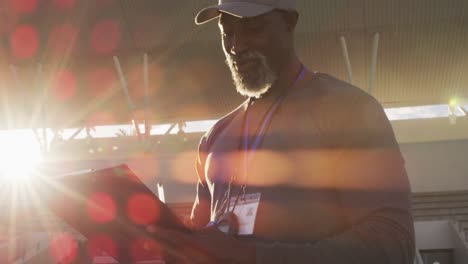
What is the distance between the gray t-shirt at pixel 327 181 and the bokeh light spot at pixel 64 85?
15.2 metres

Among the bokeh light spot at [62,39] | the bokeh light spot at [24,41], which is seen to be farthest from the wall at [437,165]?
the bokeh light spot at [24,41]

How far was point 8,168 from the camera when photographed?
14.2 metres

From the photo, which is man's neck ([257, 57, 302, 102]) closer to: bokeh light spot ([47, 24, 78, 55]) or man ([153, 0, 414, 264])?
man ([153, 0, 414, 264])

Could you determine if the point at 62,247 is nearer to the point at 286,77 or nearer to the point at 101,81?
the point at 101,81

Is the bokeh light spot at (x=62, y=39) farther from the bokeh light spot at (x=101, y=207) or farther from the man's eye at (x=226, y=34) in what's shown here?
the bokeh light spot at (x=101, y=207)

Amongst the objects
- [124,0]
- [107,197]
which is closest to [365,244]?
[107,197]

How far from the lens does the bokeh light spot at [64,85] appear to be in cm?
1588

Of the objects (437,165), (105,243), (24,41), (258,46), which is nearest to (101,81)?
(24,41)

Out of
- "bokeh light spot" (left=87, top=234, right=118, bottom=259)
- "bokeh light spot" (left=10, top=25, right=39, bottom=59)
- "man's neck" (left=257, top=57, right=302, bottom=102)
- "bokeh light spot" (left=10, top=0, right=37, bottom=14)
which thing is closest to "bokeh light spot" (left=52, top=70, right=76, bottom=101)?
"bokeh light spot" (left=10, top=25, right=39, bottom=59)

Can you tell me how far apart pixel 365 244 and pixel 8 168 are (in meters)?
14.5

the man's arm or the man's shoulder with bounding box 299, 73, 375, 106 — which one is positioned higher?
the man's shoulder with bounding box 299, 73, 375, 106

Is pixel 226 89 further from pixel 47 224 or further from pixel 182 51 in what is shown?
pixel 47 224

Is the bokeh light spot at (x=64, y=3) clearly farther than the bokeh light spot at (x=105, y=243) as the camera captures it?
Yes

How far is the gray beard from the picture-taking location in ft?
5.67
